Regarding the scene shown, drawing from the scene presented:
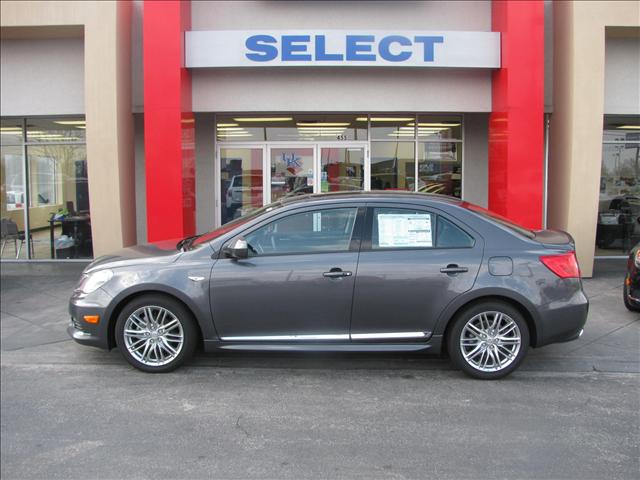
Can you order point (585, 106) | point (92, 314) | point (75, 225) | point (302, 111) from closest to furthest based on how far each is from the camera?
point (92, 314)
point (585, 106)
point (302, 111)
point (75, 225)

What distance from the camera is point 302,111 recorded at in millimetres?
10219

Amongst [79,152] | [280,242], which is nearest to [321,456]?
[280,242]

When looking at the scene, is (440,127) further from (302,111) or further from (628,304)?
(628,304)

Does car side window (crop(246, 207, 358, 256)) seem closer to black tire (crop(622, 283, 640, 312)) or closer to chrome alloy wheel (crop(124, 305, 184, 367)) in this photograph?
chrome alloy wheel (crop(124, 305, 184, 367))

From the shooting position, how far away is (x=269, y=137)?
37.1ft

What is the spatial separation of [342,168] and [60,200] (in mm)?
5623

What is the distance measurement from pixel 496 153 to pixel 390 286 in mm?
5872

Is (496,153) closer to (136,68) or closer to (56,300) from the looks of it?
(136,68)

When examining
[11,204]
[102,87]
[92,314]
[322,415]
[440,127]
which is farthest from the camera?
[11,204]

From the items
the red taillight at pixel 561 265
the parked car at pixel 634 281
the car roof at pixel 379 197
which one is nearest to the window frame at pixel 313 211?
the car roof at pixel 379 197

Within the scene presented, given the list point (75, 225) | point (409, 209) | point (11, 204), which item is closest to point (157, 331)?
point (409, 209)

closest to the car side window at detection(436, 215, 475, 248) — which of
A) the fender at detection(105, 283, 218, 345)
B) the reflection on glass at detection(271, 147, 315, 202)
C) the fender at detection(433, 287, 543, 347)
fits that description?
the fender at detection(433, 287, 543, 347)

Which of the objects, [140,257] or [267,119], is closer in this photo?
[140,257]

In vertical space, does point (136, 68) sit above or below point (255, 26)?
below
